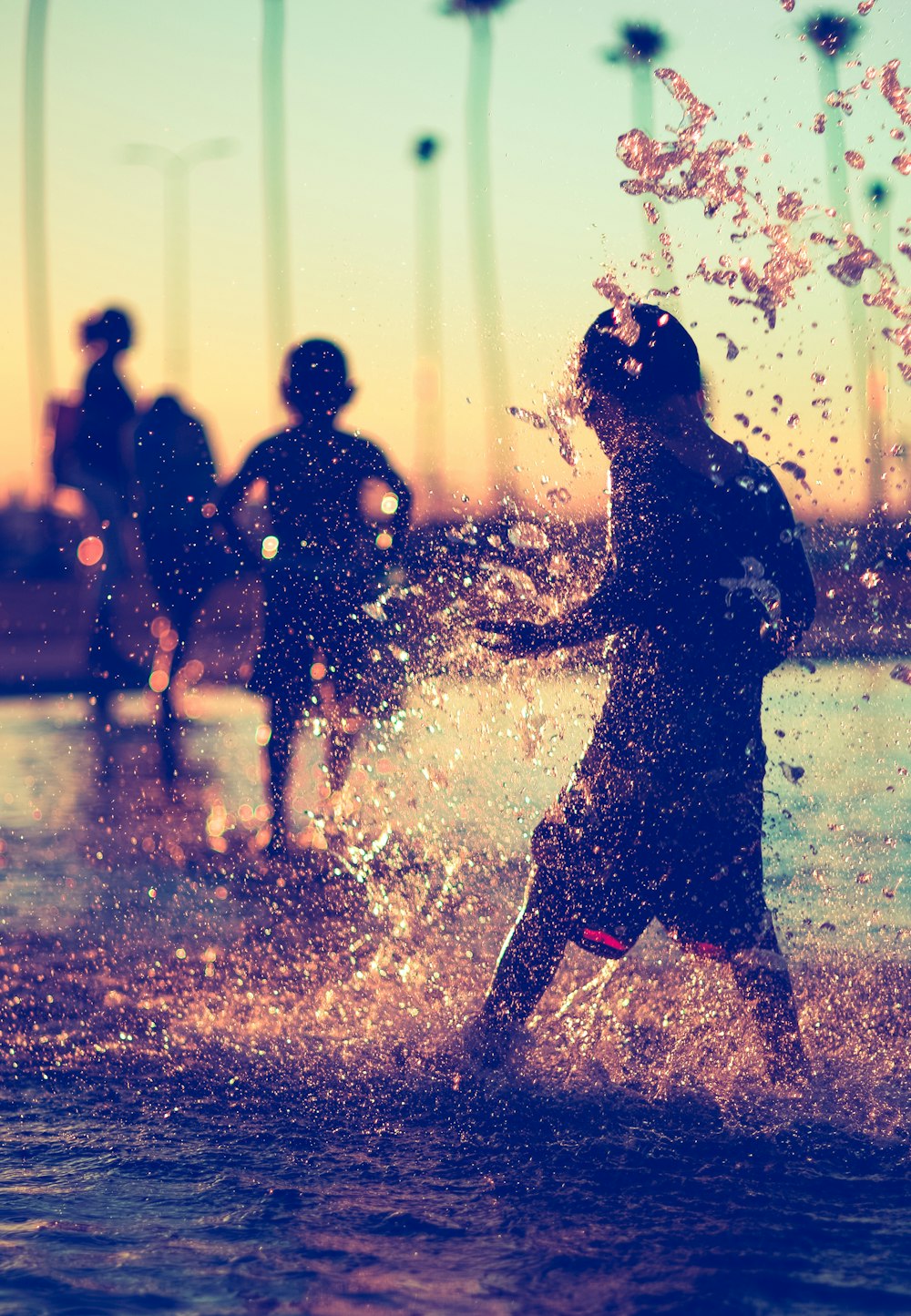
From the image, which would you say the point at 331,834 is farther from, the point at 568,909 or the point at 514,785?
the point at 568,909

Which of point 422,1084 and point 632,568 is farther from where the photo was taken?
point 422,1084

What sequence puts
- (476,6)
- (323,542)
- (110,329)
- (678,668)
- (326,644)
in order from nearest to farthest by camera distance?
(678,668)
(323,542)
(326,644)
(110,329)
(476,6)

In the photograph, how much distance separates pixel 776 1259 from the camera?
3109 millimetres

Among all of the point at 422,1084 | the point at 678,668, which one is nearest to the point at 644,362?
the point at 678,668

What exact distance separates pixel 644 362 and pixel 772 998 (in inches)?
60.1

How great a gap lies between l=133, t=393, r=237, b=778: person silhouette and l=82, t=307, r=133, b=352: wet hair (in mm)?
807

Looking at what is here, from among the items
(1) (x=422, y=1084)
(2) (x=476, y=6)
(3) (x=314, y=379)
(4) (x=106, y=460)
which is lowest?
(1) (x=422, y=1084)

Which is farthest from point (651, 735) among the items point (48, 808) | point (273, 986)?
point (48, 808)

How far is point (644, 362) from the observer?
146 inches

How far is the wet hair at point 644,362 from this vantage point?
12.2ft

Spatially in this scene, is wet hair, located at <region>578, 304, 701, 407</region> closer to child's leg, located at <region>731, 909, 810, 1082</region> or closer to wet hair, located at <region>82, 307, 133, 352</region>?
child's leg, located at <region>731, 909, 810, 1082</region>

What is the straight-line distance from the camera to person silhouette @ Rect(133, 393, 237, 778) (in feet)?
33.0

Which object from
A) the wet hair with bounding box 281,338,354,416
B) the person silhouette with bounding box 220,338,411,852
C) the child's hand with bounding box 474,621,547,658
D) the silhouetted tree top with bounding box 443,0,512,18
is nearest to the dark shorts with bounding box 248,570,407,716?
the person silhouette with bounding box 220,338,411,852

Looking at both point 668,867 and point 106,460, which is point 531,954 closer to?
point 668,867
